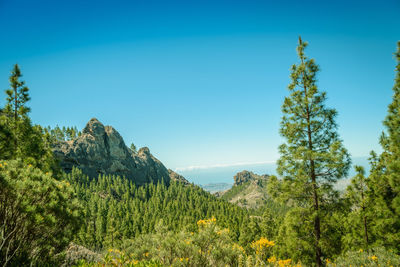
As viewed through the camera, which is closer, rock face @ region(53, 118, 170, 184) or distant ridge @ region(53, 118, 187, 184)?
distant ridge @ region(53, 118, 187, 184)

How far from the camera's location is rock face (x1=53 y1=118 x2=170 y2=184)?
11781cm

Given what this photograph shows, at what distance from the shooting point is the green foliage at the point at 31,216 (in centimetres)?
564

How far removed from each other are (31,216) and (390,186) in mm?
14820

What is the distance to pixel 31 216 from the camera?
5.77 metres

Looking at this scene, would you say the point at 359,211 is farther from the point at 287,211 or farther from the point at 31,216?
the point at 31,216

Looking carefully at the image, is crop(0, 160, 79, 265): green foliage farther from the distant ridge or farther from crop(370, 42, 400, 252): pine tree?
the distant ridge

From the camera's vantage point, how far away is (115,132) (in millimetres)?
142375

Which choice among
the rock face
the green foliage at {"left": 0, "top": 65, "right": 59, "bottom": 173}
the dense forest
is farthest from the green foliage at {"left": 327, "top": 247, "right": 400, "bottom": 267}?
the rock face

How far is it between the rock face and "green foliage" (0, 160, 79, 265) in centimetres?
12547

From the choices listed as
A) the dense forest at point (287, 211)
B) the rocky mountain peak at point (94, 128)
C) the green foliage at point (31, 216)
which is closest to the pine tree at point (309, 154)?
the dense forest at point (287, 211)

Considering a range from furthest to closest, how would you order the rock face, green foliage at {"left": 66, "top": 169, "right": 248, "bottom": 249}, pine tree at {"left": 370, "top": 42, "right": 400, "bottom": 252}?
the rock face
green foliage at {"left": 66, "top": 169, "right": 248, "bottom": 249}
pine tree at {"left": 370, "top": 42, "right": 400, "bottom": 252}

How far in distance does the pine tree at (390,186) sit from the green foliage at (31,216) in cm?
1319

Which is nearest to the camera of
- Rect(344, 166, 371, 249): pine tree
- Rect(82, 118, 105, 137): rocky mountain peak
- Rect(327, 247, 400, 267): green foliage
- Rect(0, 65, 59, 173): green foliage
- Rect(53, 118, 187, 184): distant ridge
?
Rect(327, 247, 400, 267): green foliage

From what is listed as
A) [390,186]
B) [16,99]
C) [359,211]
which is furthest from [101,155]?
[390,186]
